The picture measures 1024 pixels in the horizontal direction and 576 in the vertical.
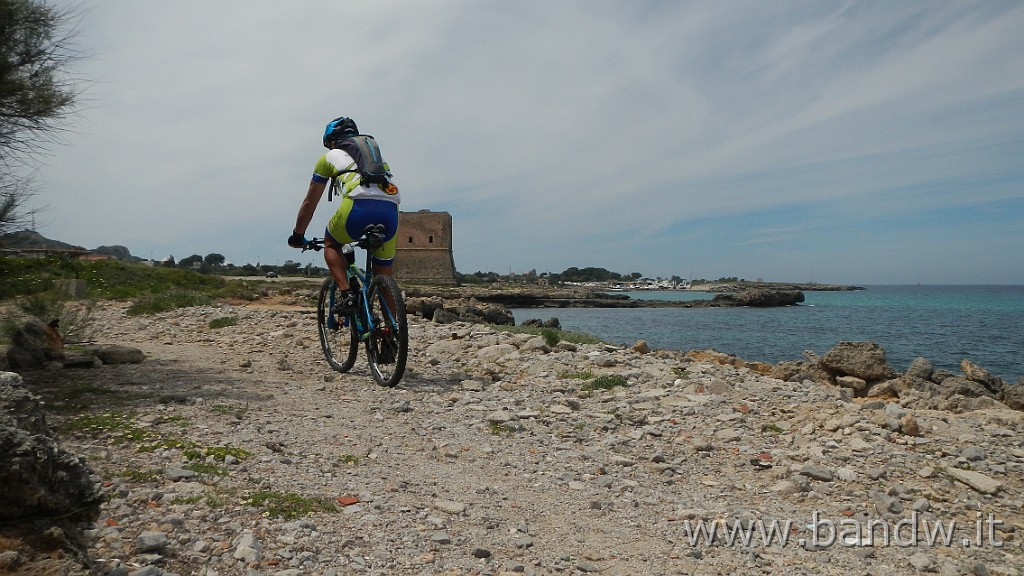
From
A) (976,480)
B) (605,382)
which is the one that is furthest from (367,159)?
(976,480)

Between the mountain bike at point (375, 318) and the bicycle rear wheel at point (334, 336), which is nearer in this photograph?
the mountain bike at point (375, 318)

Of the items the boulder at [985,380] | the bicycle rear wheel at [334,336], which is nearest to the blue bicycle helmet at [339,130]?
the bicycle rear wheel at [334,336]

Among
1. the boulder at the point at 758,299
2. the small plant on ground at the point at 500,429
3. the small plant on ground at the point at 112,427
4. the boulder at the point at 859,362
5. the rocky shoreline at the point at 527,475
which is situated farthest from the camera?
the boulder at the point at 758,299

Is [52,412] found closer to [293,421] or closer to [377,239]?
[293,421]

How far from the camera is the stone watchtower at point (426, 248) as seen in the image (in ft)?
242

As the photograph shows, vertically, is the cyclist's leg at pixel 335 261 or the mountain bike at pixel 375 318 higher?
the cyclist's leg at pixel 335 261

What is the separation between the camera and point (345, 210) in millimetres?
6297

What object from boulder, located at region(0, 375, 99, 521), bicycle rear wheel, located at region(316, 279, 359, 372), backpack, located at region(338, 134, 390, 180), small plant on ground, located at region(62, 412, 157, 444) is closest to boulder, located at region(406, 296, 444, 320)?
bicycle rear wheel, located at region(316, 279, 359, 372)

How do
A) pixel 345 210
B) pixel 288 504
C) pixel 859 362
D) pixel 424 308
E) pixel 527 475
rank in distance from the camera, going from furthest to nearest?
Result: 1. pixel 424 308
2. pixel 859 362
3. pixel 345 210
4. pixel 527 475
5. pixel 288 504

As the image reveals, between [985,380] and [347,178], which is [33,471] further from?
Result: [985,380]

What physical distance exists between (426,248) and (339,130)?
2677 inches

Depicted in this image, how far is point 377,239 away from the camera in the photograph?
6.37m

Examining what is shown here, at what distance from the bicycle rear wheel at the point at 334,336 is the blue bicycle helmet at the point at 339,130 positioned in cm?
159

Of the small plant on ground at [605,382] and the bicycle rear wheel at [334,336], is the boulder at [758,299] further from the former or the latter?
the small plant on ground at [605,382]
